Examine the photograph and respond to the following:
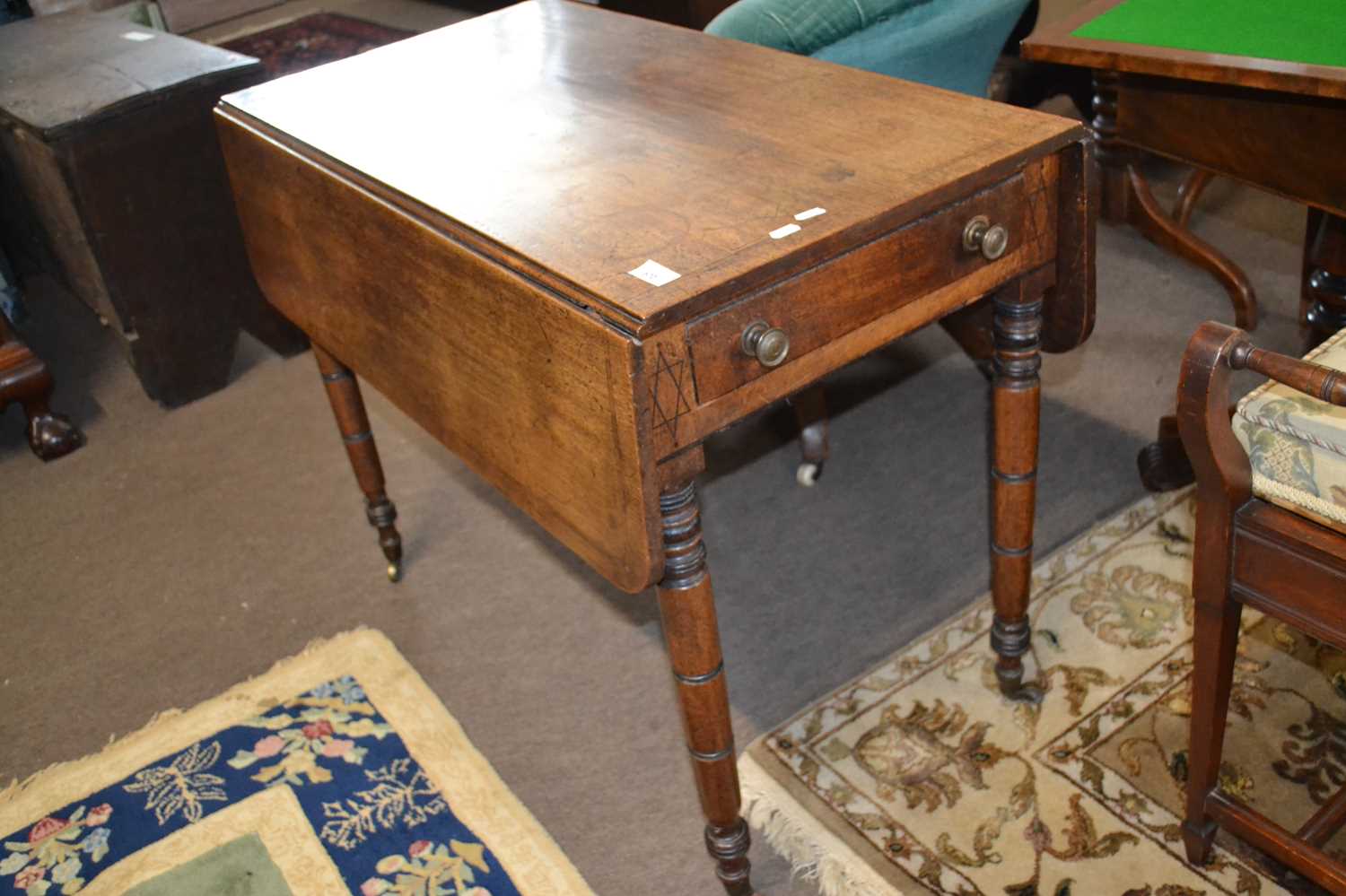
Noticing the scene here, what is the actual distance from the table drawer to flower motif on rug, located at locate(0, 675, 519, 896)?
81cm

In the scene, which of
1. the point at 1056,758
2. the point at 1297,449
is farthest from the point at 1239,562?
the point at 1056,758

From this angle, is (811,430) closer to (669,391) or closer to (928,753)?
(928,753)

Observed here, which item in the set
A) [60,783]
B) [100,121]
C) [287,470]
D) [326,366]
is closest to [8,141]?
[100,121]

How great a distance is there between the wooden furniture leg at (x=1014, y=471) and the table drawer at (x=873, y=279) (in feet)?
0.31

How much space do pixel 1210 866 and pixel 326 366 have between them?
54.7 inches

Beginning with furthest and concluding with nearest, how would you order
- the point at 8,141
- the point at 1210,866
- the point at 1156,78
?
1. the point at 8,141
2. the point at 1156,78
3. the point at 1210,866

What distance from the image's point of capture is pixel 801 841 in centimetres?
164

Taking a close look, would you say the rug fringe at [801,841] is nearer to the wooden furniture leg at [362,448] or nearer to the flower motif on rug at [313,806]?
the flower motif on rug at [313,806]

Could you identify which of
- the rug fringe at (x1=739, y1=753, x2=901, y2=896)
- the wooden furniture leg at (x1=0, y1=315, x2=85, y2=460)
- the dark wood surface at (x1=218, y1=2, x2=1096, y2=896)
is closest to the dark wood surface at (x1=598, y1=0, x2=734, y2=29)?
the dark wood surface at (x1=218, y1=2, x2=1096, y2=896)

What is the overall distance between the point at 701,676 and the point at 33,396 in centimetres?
198

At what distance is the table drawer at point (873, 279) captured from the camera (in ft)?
3.92

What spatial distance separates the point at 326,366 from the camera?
6.54 ft

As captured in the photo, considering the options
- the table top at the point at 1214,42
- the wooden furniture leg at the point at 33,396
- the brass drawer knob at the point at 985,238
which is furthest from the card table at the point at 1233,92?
the wooden furniture leg at the point at 33,396

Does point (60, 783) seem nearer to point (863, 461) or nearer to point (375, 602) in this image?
point (375, 602)
